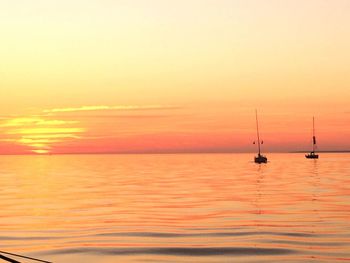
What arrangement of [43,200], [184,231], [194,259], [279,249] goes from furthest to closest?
1. [43,200]
2. [184,231]
3. [279,249]
4. [194,259]

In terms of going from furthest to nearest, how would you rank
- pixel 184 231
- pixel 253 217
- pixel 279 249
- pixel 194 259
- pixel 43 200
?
pixel 43 200 < pixel 253 217 < pixel 184 231 < pixel 279 249 < pixel 194 259

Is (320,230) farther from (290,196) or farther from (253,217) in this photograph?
(290,196)

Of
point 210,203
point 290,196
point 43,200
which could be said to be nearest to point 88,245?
point 210,203

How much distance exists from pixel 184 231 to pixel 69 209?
14.8m

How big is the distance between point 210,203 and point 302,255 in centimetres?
2334

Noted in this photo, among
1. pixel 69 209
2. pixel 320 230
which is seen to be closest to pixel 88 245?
pixel 320 230

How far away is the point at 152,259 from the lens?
76.1 feet

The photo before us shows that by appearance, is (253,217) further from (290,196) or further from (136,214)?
(290,196)

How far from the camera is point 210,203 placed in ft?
154

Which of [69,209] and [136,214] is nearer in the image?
[136,214]

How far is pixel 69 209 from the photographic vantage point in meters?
42.9

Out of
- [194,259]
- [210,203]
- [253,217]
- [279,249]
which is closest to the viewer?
[194,259]

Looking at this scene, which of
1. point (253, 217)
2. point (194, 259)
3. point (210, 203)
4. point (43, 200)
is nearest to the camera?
point (194, 259)

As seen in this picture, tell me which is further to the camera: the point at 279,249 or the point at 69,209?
the point at 69,209
